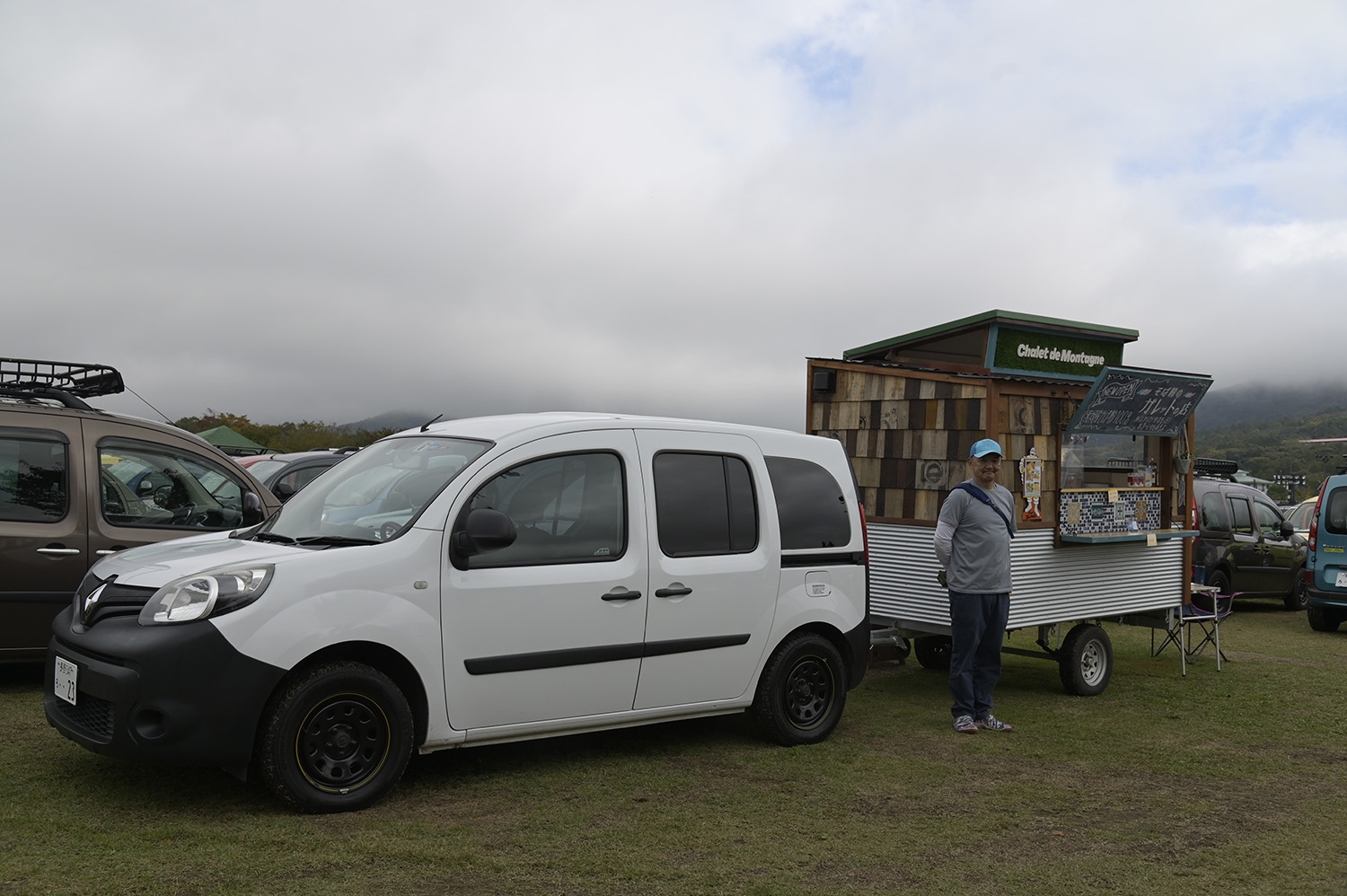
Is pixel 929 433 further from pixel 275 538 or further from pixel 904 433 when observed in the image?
pixel 275 538

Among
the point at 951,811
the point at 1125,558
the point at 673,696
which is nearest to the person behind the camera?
the point at 951,811

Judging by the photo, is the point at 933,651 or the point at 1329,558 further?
the point at 1329,558

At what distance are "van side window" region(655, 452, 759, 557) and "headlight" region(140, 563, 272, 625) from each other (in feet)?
7.09

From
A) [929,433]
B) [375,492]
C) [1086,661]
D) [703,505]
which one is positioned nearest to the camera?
[375,492]

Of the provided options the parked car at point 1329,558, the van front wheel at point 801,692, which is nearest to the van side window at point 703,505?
the van front wheel at point 801,692

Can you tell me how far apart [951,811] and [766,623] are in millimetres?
1523

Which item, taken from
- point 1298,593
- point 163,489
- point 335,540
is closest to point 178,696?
point 335,540

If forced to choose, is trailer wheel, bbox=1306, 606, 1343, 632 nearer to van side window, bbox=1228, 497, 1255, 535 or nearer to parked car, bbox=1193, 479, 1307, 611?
parked car, bbox=1193, 479, 1307, 611

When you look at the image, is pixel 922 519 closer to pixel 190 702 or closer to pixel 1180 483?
pixel 1180 483

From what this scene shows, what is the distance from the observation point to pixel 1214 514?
1535 centimetres

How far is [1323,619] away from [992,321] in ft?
28.3

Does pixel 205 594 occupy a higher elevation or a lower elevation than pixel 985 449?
lower

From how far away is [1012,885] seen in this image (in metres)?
4.49

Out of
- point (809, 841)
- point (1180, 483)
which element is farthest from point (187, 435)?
point (1180, 483)
